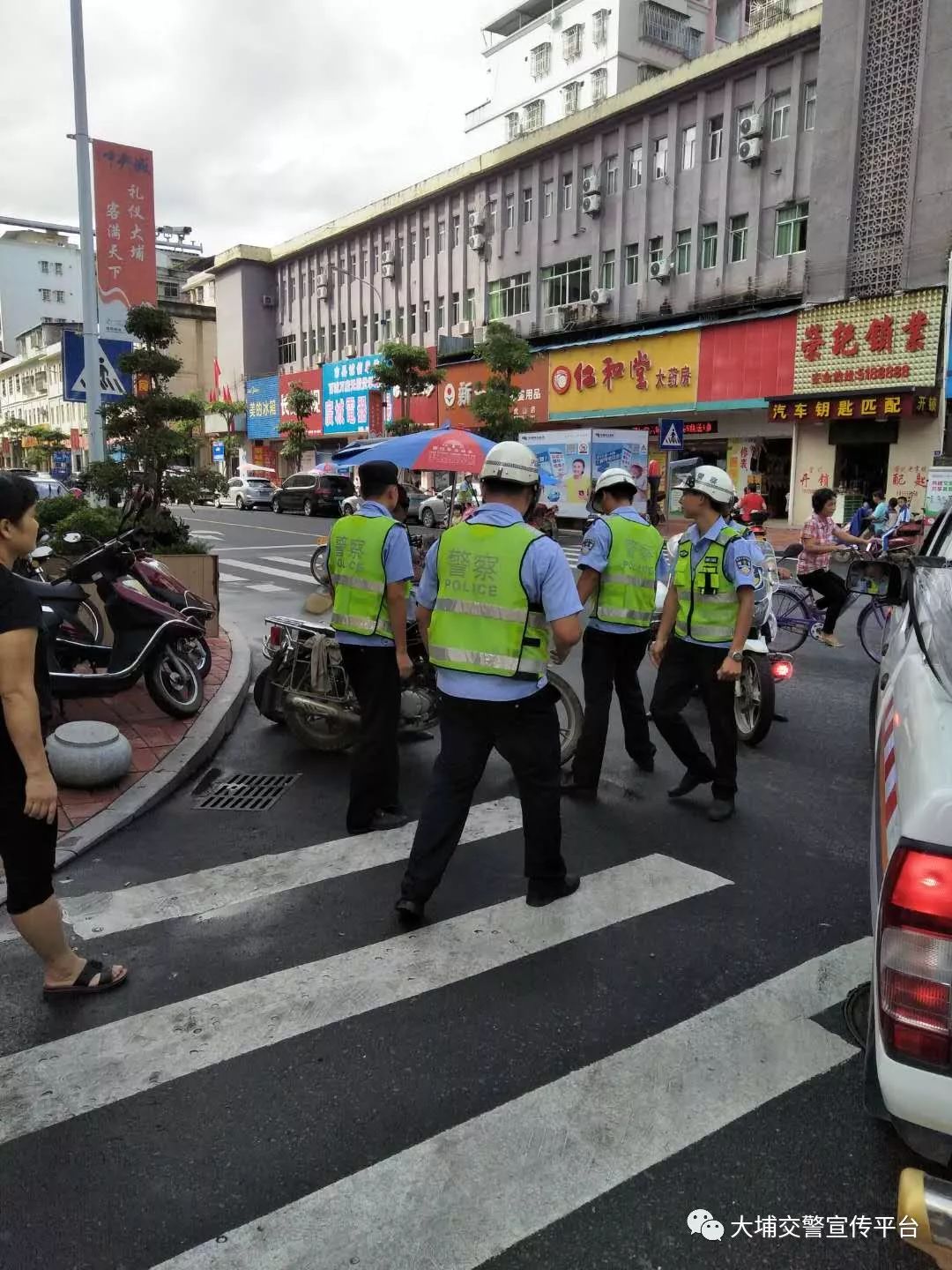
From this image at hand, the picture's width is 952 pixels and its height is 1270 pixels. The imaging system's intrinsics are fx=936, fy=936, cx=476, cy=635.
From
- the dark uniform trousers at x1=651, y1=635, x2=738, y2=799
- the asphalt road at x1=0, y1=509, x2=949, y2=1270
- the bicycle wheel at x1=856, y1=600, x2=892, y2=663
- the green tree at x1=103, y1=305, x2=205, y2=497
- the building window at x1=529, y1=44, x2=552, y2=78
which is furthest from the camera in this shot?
the building window at x1=529, y1=44, x2=552, y2=78

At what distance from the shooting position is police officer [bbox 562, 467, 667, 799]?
209 inches

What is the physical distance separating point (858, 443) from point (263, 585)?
59.0 ft

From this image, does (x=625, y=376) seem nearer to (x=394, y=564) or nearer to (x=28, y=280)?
(x=394, y=564)

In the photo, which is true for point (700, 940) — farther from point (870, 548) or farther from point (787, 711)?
point (870, 548)

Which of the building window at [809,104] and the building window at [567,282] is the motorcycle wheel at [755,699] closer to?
the building window at [809,104]

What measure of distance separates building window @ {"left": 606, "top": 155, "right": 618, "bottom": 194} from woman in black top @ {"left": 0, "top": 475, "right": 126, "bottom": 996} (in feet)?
118

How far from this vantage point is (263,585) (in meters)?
14.9

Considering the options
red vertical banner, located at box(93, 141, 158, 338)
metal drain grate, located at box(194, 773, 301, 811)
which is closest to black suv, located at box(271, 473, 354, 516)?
red vertical banner, located at box(93, 141, 158, 338)

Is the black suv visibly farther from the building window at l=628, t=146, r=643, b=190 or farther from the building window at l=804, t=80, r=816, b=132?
the building window at l=804, t=80, r=816, b=132

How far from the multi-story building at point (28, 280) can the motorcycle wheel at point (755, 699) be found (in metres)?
114

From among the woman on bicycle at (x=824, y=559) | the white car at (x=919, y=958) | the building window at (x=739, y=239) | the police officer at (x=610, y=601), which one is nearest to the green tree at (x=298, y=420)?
the building window at (x=739, y=239)

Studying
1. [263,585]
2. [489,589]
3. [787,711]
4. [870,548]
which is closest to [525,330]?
[263,585]

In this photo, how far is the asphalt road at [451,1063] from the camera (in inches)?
90.6

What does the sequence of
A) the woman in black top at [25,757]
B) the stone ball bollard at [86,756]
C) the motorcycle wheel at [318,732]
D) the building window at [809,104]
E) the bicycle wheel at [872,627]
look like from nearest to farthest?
1. the woman in black top at [25,757]
2. the stone ball bollard at [86,756]
3. the motorcycle wheel at [318,732]
4. the bicycle wheel at [872,627]
5. the building window at [809,104]
